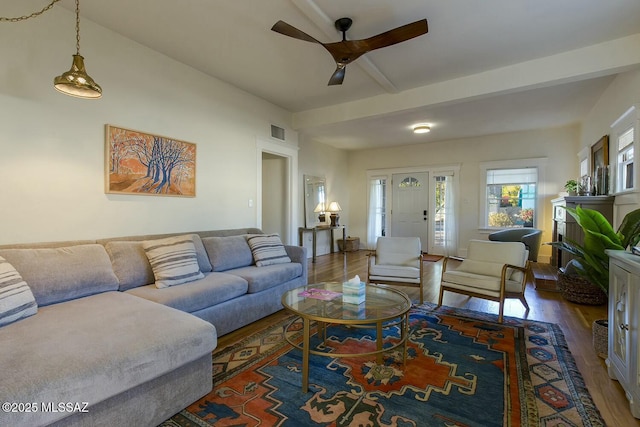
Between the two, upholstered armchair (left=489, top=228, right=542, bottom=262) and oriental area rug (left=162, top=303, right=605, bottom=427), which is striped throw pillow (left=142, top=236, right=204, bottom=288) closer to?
oriental area rug (left=162, top=303, right=605, bottom=427)

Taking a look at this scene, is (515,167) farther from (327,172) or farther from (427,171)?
(327,172)

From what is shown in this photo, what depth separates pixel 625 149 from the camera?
336 centimetres

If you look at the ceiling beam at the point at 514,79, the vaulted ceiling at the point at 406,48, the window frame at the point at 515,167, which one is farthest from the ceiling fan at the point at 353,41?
the window frame at the point at 515,167

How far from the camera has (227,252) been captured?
328cm

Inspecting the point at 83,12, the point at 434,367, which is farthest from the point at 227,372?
the point at 83,12

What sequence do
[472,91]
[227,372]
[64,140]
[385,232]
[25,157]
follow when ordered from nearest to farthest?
[227,372], [25,157], [64,140], [472,91], [385,232]

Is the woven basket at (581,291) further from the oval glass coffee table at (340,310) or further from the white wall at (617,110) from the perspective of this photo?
the oval glass coffee table at (340,310)

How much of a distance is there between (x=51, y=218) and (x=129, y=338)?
1689 mm

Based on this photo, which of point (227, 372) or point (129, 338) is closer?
point (129, 338)

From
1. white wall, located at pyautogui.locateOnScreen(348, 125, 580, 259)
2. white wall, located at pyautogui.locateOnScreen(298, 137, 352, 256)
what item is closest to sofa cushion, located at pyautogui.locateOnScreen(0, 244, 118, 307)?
white wall, located at pyautogui.locateOnScreen(298, 137, 352, 256)

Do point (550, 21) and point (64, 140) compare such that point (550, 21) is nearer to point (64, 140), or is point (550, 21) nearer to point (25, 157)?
point (64, 140)

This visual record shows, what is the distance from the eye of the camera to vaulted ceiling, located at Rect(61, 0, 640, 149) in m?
2.48

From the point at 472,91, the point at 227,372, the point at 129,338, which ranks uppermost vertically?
the point at 472,91

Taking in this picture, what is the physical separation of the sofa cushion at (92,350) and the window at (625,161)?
4.38m
